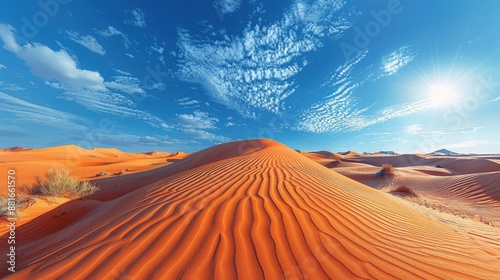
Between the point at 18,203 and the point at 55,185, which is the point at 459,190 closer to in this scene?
the point at 18,203

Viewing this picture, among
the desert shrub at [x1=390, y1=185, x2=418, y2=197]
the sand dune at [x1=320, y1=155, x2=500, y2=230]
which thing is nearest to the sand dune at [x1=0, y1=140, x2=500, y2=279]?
the sand dune at [x1=320, y1=155, x2=500, y2=230]

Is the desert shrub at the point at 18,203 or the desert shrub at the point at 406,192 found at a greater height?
the desert shrub at the point at 406,192

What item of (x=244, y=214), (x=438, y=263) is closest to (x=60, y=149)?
(x=244, y=214)

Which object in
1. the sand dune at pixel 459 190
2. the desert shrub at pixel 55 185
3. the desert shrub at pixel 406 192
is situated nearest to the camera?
the desert shrub at pixel 55 185

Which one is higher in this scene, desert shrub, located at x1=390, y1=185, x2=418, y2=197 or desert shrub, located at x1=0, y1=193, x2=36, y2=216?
desert shrub, located at x1=390, y1=185, x2=418, y2=197

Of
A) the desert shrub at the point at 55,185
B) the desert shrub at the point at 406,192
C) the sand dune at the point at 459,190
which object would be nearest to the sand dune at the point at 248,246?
the desert shrub at the point at 55,185

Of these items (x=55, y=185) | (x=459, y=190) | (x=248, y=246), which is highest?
(x=459, y=190)

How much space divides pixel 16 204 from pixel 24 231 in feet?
3.90

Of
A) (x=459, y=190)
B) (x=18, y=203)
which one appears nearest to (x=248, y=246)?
(x=18, y=203)

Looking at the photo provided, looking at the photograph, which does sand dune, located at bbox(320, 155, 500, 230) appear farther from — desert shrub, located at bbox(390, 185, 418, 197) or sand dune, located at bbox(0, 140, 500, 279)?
sand dune, located at bbox(0, 140, 500, 279)

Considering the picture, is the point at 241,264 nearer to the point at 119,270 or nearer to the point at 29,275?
the point at 119,270

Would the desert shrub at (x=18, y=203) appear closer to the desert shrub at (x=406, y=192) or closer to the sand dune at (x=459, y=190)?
the sand dune at (x=459, y=190)

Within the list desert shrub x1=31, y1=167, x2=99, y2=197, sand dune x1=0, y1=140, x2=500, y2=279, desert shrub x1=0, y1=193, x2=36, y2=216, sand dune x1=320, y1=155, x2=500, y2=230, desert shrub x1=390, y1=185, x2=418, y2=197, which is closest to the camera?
sand dune x1=0, y1=140, x2=500, y2=279

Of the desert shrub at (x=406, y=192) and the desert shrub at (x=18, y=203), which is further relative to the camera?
the desert shrub at (x=406, y=192)
